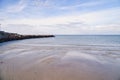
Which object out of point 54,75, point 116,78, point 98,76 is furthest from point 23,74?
point 116,78

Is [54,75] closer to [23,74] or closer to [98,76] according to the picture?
[23,74]

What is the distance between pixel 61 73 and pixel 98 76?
1.59 metres

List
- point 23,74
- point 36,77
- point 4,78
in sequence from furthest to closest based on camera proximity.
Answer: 1. point 23,74
2. point 36,77
3. point 4,78

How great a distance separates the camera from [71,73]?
729 cm

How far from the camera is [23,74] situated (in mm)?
7000

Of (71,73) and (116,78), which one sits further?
(71,73)

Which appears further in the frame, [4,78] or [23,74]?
[23,74]

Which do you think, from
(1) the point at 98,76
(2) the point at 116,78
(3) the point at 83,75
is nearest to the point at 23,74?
(3) the point at 83,75

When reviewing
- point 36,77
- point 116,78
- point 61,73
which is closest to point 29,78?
point 36,77

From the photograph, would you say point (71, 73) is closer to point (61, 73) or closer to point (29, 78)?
point (61, 73)

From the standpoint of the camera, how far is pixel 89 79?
6500 mm

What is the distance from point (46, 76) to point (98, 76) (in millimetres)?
2182

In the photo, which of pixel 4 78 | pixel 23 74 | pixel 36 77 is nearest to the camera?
pixel 4 78

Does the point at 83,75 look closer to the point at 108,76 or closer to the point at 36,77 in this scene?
the point at 108,76
